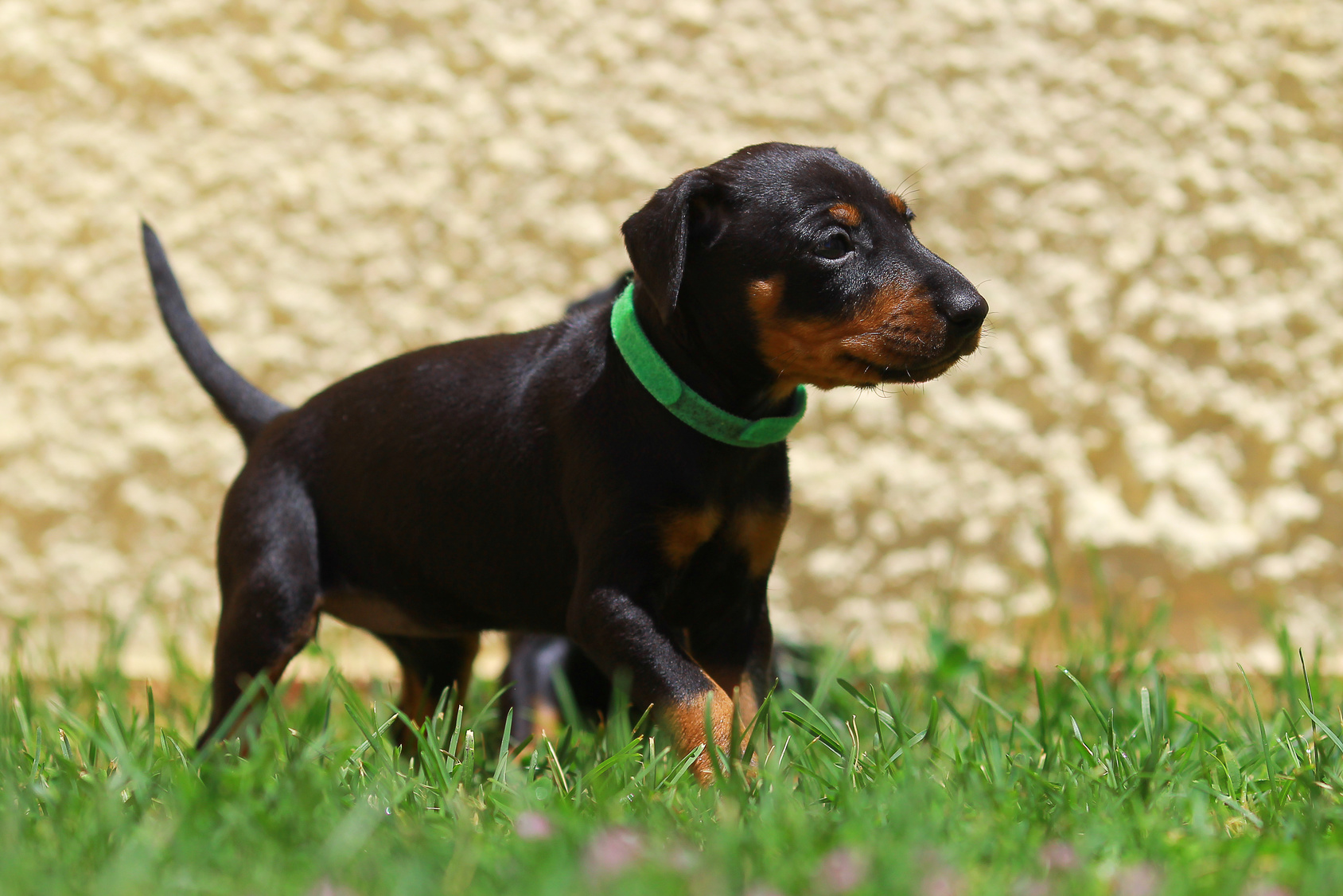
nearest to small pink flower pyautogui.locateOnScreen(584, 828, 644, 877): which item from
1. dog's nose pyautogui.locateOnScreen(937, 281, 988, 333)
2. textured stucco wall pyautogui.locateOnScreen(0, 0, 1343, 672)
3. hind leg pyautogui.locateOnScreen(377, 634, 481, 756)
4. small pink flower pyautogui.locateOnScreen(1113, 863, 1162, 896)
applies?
small pink flower pyautogui.locateOnScreen(1113, 863, 1162, 896)

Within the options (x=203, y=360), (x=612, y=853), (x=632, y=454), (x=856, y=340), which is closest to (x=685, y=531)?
(x=632, y=454)

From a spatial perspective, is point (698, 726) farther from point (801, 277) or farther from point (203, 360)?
point (203, 360)

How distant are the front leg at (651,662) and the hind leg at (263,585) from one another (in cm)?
76

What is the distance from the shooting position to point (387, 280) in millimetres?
4637

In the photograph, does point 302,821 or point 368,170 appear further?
point 368,170

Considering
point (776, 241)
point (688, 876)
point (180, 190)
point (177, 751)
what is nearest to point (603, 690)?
point (177, 751)

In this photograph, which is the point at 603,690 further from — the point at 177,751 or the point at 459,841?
the point at 459,841

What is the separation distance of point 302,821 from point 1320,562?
3.93m

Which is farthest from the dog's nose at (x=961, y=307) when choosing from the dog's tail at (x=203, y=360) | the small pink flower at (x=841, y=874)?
the dog's tail at (x=203, y=360)

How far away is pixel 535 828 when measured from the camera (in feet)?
6.02

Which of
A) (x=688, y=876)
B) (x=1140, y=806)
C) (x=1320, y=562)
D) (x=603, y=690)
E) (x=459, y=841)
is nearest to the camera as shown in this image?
(x=688, y=876)

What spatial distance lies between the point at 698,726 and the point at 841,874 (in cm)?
75

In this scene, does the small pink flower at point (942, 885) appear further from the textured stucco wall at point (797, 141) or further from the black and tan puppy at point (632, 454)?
the textured stucco wall at point (797, 141)

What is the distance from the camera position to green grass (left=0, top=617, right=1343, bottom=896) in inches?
64.7
